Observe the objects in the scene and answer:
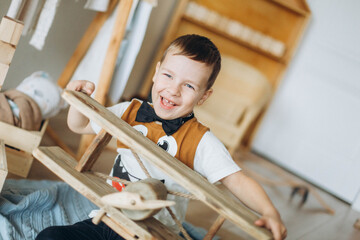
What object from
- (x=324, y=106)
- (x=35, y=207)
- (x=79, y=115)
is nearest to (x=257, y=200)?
(x=79, y=115)

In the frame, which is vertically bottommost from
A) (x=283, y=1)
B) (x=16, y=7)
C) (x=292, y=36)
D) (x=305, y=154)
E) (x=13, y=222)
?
(x=13, y=222)

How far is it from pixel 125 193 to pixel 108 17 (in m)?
1.30

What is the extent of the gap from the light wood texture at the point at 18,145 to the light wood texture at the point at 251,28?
170 cm

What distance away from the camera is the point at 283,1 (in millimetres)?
3312

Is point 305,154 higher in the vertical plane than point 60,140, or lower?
higher

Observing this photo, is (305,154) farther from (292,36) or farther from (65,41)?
(65,41)

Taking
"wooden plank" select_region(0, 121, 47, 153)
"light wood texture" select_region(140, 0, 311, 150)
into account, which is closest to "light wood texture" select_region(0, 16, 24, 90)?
"wooden plank" select_region(0, 121, 47, 153)

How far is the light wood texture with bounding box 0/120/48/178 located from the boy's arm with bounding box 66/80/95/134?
0.38 metres

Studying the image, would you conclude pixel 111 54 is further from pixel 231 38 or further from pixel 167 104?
pixel 231 38

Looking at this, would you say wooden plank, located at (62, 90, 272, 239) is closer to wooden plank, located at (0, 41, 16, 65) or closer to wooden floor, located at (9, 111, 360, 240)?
wooden plank, located at (0, 41, 16, 65)

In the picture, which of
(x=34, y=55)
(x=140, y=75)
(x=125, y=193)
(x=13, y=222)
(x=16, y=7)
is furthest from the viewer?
(x=140, y=75)

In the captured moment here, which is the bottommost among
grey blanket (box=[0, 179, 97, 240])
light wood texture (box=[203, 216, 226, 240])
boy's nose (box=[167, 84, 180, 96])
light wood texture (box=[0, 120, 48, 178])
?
grey blanket (box=[0, 179, 97, 240])

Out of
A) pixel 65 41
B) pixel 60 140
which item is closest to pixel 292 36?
pixel 65 41

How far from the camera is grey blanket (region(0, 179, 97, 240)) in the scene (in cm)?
104
